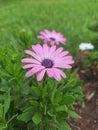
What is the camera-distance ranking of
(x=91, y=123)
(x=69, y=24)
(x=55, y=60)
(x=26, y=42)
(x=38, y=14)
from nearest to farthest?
(x=55, y=60)
(x=26, y=42)
(x=91, y=123)
(x=69, y=24)
(x=38, y=14)

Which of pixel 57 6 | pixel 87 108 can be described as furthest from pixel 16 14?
pixel 87 108

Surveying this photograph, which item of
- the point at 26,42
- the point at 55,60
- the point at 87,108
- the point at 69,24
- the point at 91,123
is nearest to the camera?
the point at 55,60

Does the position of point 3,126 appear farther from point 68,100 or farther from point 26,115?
point 68,100

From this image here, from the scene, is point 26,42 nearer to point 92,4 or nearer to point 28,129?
point 28,129

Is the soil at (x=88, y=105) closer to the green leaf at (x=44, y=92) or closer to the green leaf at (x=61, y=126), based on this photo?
the green leaf at (x=61, y=126)

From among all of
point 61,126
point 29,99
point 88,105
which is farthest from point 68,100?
point 88,105

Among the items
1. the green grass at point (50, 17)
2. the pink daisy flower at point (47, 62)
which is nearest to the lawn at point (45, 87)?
the pink daisy flower at point (47, 62)

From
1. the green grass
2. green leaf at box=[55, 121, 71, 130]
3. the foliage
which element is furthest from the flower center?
the green grass
